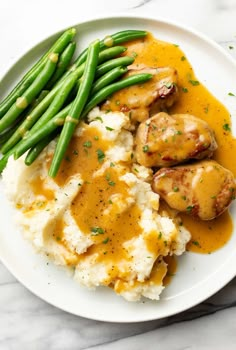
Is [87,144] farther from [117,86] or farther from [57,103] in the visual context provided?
[117,86]

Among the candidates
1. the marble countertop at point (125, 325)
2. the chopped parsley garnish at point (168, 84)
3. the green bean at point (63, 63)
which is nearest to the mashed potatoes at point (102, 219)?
the chopped parsley garnish at point (168, 84)

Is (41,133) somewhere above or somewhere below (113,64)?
below

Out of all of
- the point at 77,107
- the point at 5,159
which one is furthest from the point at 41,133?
the point at 5,159

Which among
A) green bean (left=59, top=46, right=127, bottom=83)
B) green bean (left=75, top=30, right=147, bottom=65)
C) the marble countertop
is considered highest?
green bean (left=75, top=30, right=147, bottom=65)

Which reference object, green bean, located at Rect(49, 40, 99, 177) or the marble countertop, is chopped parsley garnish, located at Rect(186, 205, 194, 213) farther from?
green bean, located at Rect(49, 40, 99, 177)

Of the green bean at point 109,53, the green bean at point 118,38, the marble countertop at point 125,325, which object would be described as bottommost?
the marble countertop at point 125,325

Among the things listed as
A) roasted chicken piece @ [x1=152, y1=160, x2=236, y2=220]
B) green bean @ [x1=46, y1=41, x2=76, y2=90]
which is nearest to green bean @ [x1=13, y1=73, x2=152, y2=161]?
green bean @ [x1=46, y1=41, x2=76, y2=90]

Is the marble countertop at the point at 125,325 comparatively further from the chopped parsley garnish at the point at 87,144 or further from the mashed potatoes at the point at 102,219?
the chopped parsley garnish at the point at 87,144
